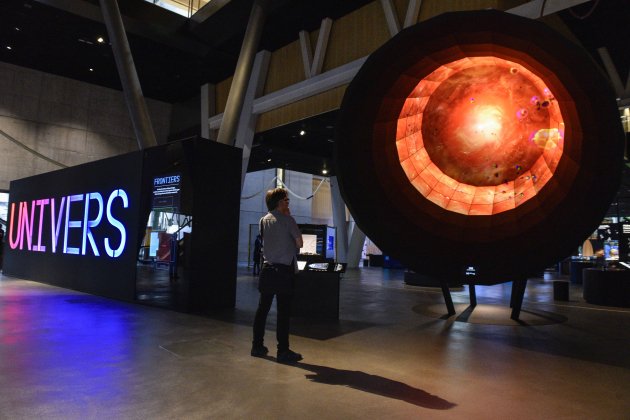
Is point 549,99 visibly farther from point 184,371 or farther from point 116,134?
point 116,134

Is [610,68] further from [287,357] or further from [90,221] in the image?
[90,221]

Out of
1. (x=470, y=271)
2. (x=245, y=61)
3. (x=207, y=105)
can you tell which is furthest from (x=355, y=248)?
(x=470, y=271)

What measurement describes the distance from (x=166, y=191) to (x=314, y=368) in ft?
14.0

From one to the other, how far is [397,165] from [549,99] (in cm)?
30

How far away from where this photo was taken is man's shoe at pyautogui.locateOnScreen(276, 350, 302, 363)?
3672 mm

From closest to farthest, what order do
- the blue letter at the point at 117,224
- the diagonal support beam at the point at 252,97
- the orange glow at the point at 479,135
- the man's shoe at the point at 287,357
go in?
the orange glow at the point at 479,135
the man's shoe at the point at 287,357
the blue letter at the point at 117,224
the diagonal support beam at the point at 252,97

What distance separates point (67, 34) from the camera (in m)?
11.9

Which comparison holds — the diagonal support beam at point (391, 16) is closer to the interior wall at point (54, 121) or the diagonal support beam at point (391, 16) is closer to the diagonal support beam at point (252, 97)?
the diagonal support beam at point (252, 97)

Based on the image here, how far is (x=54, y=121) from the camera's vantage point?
1479 cm

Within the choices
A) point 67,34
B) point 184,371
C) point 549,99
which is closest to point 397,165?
point 549,99

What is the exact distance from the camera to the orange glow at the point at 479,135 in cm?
79

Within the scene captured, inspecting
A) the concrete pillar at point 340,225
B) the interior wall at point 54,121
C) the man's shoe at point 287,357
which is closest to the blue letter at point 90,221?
the man's shoe at point 287,357

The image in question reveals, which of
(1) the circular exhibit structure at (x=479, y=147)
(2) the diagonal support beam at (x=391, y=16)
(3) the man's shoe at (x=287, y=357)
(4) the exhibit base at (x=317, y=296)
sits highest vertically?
(2) the diagonal support beam at (x=391, y=16)

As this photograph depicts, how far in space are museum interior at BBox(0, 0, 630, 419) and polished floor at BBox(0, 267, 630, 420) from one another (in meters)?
0.03
